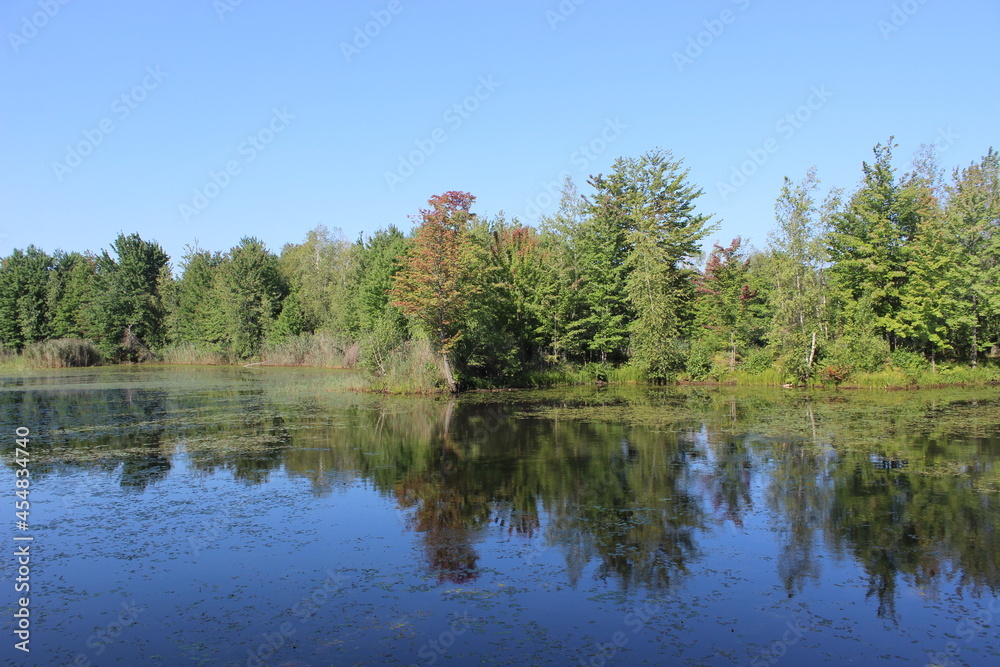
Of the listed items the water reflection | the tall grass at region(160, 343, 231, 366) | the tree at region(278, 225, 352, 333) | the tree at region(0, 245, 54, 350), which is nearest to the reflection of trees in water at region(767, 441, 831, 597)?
the water reflection

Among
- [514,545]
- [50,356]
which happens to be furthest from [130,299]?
[514,545]

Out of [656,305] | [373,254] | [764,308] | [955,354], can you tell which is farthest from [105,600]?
[373,254]

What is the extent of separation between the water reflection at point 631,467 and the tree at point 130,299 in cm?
3239

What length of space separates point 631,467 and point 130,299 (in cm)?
5465

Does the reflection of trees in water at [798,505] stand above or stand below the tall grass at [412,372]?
below

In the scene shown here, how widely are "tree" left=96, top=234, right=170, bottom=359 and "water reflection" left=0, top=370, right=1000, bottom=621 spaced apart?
106ft

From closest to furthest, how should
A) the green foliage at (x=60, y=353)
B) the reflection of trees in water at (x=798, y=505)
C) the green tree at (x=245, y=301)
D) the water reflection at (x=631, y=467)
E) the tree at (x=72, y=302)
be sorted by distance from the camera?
the reflection of trees in water at (x=798, y=505)
the water reflection at (x=631, y=467)
the green foliage at (x=60, y=353)
the green tree at (x=245, y=301)
the tree at (x=72, y=302)

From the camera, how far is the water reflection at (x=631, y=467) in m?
8.53

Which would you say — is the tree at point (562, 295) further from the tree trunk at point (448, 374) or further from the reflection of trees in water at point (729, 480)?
the reflection of trees in water at point (729, 480)

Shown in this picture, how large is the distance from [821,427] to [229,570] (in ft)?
50.2

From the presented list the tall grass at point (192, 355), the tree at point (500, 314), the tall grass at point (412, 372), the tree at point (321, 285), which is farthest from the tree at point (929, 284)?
the tall grass at point (192, 355)

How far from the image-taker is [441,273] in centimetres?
2698

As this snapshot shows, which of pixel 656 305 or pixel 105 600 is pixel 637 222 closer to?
pixel 656 305

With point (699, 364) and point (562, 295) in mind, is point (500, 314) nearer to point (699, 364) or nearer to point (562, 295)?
point (562, 295)
